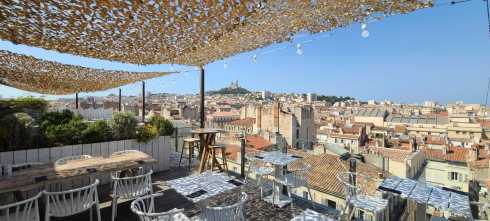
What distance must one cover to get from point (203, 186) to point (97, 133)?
2935 mm

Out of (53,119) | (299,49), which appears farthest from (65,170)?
(299,49)

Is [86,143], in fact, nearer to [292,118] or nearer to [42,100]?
[42,100]

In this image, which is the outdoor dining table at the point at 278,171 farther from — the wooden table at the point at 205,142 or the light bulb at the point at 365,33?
the light bulb at the point at 365,33

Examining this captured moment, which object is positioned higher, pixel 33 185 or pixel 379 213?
pixel 33 185

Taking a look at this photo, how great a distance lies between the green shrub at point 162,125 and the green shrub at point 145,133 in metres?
0.15

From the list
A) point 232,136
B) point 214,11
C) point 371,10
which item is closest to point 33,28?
point 214,11

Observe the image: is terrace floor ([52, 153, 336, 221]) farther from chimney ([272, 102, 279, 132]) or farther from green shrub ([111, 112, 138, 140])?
chimney ([272, 102, 279, 132])

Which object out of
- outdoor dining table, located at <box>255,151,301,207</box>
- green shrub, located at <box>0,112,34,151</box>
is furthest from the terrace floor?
green shrub, located at <box>0,112,34,151</box>

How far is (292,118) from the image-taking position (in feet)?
104

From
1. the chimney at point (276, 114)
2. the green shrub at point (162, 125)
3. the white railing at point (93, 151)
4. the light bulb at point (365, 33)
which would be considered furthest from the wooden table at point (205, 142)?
the chimney at point (276, 114)

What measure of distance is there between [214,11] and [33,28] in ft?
6.59

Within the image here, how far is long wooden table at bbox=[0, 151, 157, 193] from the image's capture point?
2.74 m

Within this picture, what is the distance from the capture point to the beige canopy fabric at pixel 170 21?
Result: 8.22 feet

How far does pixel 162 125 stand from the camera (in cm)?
582
